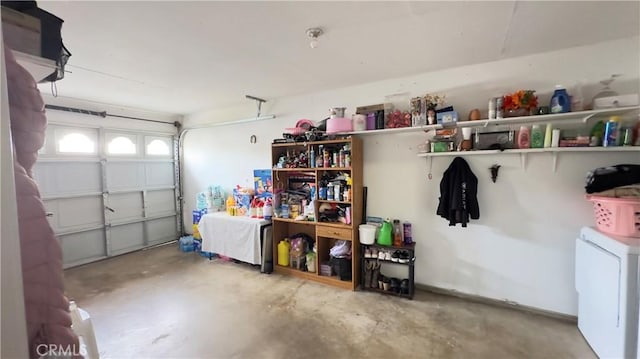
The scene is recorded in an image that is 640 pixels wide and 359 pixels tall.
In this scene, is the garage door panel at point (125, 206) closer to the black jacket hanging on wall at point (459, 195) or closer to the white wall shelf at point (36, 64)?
the white wall shelf at point (36, 64)

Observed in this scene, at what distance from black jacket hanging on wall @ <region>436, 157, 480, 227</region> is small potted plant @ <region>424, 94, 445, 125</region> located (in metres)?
0.52

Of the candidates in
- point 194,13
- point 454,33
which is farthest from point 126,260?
point 454,33

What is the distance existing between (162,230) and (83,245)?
1.23 metres

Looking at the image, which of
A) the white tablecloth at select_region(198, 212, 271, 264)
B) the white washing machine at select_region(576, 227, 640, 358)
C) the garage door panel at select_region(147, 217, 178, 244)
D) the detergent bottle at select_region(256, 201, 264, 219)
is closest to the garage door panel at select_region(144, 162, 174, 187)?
the garage door panel at select_region(147, 217, 178, 244)

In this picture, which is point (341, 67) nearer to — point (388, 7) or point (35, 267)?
point (388, 7)

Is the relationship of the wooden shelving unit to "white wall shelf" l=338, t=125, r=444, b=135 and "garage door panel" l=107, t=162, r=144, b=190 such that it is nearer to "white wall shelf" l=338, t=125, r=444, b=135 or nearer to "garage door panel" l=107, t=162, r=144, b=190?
"white wall shelf" l=338, t=125, r=444, b=135

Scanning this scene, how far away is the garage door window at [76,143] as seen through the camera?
13.4ft

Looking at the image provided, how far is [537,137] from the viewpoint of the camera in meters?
2.53

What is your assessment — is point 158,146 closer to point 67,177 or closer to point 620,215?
point 67,177

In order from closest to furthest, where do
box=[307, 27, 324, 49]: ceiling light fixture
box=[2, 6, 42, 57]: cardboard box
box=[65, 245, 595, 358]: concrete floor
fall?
box=[2, 6, 42, 57]: cardboard box < box=[307, 27, 324, 49]: ceiling light fixture < box=[65, 245, 595, 358]: concrete floor

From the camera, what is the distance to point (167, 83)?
337cm

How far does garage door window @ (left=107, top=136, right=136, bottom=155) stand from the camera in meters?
4.60

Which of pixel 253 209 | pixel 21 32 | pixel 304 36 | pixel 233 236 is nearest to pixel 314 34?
pixel 304 36

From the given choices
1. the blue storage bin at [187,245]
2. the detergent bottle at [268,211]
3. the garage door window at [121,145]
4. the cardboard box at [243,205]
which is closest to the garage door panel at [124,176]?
the garage door window at [121,145]
